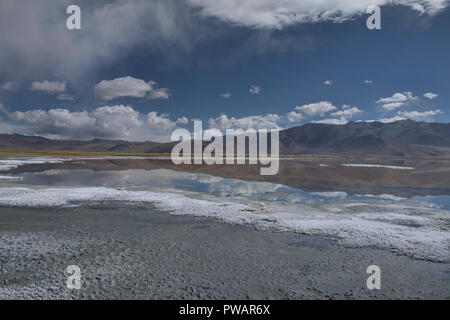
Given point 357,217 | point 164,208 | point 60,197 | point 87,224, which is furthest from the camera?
point 60,197

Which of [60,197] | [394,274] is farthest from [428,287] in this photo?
[60,197]

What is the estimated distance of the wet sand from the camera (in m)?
5.16

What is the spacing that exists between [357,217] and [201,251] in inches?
244

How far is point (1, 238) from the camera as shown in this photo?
303 inches

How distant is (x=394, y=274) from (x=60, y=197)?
41.5 feet

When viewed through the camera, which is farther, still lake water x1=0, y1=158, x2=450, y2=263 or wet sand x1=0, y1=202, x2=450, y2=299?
still lake water x1=0, y1=158, x2=450, y2=263

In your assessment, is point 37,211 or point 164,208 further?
point 164,208

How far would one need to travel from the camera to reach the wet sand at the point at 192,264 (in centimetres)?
516

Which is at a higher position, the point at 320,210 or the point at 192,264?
the point at 320,210

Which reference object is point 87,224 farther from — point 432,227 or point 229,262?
point 432,227

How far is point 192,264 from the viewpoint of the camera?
629 cm

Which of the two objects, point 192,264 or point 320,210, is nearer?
point 192,264

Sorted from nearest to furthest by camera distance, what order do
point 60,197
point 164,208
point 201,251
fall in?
point 201,251 < point 164,208 < point 60,197

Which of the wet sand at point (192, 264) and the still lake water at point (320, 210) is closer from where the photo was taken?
the wet sand at point (192, 264)
